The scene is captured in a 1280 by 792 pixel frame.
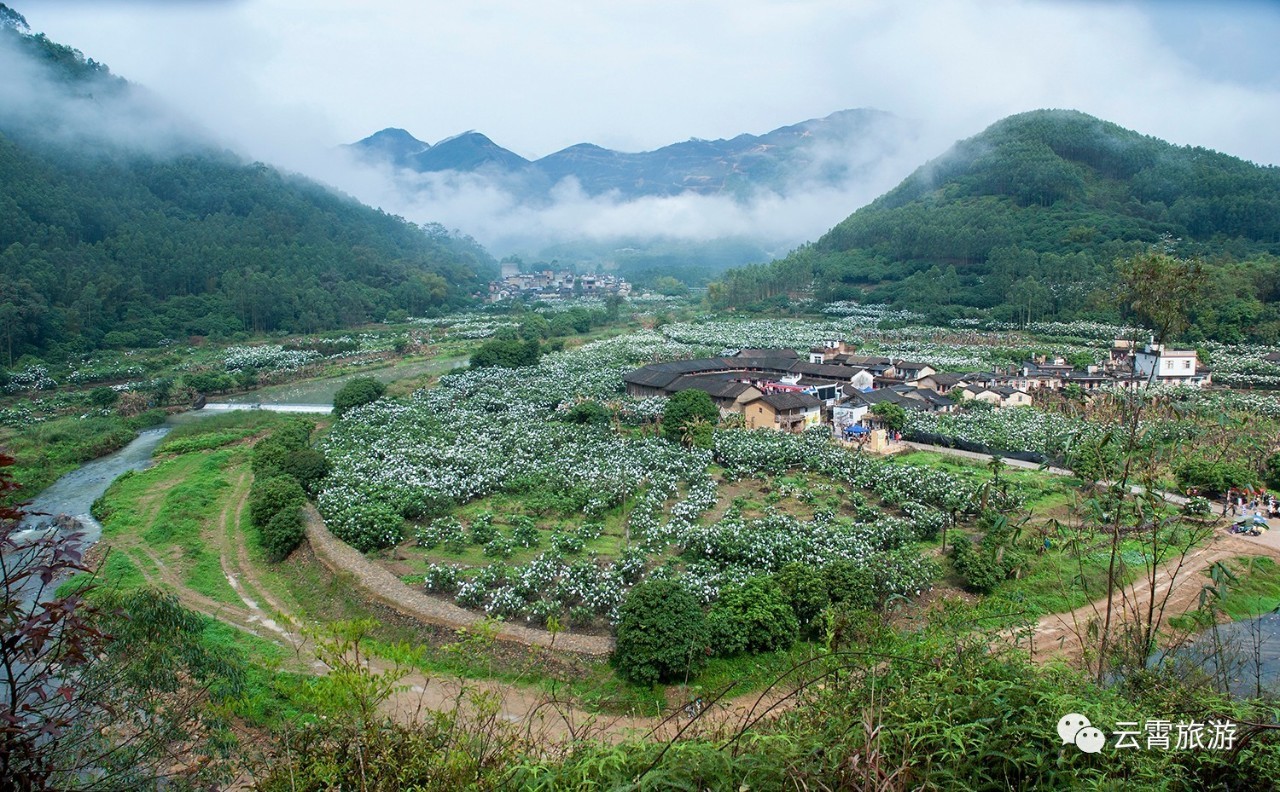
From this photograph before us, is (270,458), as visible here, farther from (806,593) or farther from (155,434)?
(806,593)

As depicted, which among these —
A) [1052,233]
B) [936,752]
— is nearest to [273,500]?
[936,752]

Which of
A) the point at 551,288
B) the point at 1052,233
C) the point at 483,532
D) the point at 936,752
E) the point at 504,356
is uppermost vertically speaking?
the point at 1052,233

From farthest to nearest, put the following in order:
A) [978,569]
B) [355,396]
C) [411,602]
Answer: [355,396] < [978,569] < [411,602]

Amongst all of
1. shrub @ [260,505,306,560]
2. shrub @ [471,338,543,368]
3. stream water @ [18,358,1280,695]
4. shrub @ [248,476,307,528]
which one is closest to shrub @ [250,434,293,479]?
shrub @ [248,476,307,528]

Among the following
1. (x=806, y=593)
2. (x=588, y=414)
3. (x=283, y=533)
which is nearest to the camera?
(x=806, y=593)

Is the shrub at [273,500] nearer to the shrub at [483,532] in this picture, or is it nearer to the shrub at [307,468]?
the shrub at [307,468]

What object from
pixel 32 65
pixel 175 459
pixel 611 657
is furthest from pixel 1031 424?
pixel 32 65

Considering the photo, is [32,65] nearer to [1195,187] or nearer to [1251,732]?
[1251,732]

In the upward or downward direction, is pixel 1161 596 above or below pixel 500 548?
below
